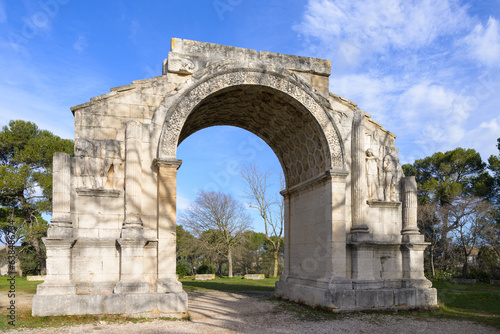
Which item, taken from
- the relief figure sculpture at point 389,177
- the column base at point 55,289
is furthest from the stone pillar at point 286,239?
the column base at point 55,289

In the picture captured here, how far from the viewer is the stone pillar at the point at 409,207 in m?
11.6

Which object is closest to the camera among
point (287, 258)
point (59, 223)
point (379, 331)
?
point (379, 331)

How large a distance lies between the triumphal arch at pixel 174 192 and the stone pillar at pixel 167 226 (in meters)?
0.02

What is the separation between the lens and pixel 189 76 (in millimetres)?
10797

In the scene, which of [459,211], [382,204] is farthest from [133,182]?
[459,211]

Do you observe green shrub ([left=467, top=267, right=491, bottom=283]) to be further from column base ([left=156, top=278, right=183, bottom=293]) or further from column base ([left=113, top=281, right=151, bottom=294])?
column base ([left=113, top=281, right=151, bottom=294])

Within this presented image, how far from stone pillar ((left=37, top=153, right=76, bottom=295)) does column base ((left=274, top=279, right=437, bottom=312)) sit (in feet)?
19.9

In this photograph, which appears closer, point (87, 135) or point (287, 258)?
point (87, 135)

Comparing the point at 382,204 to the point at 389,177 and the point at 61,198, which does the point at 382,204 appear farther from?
the point at 61,198

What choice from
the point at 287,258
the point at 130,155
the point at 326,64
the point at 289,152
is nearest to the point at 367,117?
the point at 326,64

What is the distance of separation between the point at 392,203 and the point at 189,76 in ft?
21.9

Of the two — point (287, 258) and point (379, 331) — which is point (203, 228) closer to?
point (287, 258)

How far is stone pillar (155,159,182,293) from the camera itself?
959 centimetres

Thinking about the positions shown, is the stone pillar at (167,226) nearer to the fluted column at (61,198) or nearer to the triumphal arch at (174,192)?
the triumphal arch at (174,192)
